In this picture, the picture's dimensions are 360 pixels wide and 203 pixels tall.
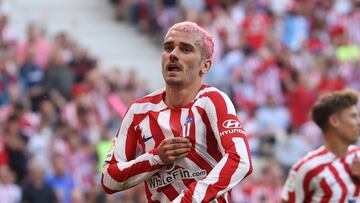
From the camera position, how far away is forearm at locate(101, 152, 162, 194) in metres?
7.80

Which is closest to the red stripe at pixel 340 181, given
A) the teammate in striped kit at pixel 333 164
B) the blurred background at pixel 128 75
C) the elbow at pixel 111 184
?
the teammate in striped kit at pixel 333 164

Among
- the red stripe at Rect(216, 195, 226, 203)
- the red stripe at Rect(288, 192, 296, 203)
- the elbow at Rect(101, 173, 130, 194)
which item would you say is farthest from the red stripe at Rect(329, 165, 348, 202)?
the elbow at Rect(101, 173, 130, 194)

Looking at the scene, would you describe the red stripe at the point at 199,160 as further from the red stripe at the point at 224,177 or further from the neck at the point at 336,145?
the neck at the point at 336,145

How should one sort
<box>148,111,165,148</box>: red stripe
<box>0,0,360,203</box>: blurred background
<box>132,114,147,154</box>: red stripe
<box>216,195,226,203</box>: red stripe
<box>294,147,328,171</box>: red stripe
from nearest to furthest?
1. <box>216,195,226,203</box>: red stripe
2. <box>148,111,165,148</box>: red stripe
3. <box>132,114,147,154</box>: red stripe
4. <box>294,147,328,171</box>: red stripe
5. <box>0,0,360,203</box>: blurred background

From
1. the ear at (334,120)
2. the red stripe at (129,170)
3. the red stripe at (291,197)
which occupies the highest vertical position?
the ear at (334,120)

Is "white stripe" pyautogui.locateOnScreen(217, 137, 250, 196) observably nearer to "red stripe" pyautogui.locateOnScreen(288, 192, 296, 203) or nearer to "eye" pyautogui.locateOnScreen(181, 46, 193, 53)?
"eye" pyautogui.locateOnScreen(181, 46, 193, 53)

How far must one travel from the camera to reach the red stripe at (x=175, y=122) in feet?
25.7

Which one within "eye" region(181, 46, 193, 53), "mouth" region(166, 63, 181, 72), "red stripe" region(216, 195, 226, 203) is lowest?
"red stripe" region(216, 195, 226, 203)

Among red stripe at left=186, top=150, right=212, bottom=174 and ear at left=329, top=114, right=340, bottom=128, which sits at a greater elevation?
ear at left=329, top=114, right=340, bottom=128

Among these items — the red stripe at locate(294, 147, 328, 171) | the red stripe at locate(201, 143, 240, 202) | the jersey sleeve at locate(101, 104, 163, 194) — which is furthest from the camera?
the red stripe at locate(294, 147, 328, 171)

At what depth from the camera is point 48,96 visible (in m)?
16.9

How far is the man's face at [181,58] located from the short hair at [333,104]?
7.30ft

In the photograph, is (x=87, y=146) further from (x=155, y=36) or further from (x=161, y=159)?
(x=161, y=159)

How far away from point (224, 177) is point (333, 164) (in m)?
2.26
